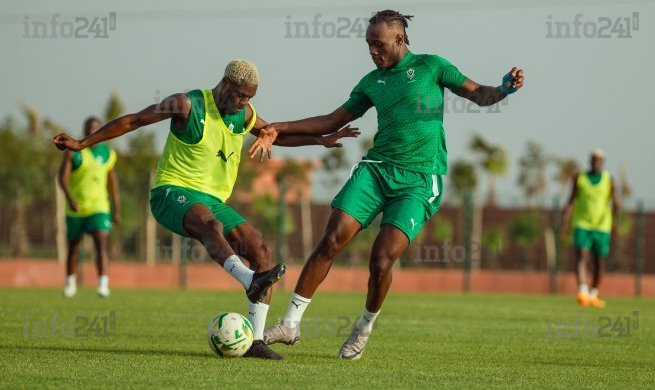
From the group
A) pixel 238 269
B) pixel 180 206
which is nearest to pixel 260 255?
pixel 238 269

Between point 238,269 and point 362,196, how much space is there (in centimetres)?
107

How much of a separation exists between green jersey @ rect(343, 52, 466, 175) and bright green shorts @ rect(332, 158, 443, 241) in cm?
8

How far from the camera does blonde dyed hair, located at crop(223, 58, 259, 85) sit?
8.55 metres

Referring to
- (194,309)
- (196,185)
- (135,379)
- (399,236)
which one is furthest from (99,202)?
(135,379)

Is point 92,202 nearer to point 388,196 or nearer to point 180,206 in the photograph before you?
point 180,206

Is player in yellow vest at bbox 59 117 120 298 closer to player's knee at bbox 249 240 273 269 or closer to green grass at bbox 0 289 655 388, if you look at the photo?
green grass at bbox 0 289 655 388

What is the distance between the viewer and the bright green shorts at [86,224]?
55.4 feet

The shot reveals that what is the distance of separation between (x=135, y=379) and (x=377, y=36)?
328 centimetres

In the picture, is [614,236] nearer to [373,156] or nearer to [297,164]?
[373,156]

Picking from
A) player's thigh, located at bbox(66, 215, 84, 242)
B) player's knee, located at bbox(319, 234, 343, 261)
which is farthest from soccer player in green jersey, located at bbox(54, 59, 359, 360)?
player's thigh, located at bbox(66, 215, 84, 242)

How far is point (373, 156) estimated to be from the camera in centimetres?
872

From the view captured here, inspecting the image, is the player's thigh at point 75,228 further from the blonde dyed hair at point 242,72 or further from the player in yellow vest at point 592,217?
the blonde dyed hair at point 242,72

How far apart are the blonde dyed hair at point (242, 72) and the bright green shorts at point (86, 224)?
8.75 m

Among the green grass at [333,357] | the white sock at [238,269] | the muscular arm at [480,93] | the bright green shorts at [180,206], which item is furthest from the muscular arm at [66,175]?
the muscular arm at [480,93]
